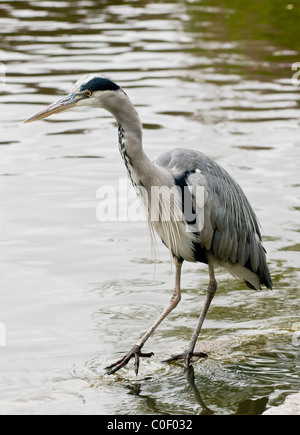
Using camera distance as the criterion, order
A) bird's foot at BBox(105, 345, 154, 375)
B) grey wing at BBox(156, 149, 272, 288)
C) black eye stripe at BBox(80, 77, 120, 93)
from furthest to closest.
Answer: grey wing at BBox(156, 149, 272, 288), bird's foot at BBox(105, 345, 154, 375), black eye stripe at BBox(80, 77, 120, 93)

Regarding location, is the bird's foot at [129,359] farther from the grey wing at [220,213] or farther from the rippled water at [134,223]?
the grey wing at [220,213]

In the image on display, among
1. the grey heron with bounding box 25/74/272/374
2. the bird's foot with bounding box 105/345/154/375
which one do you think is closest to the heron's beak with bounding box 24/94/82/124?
the grey heron with bounding box 25/74/272/374

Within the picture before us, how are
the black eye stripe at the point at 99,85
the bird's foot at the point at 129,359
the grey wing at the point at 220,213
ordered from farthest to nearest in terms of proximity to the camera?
the grey wing at the point at 220,213 → the bird's foot at the point at 129,359 → the black eye stripe at the point at 99,85

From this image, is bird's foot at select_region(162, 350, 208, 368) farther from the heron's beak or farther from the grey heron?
the heron's beak

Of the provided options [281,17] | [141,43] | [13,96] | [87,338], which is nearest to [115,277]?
[87,338]

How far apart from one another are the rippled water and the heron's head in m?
1.79

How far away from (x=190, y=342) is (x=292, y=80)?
378 inches

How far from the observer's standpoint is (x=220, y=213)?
623cm

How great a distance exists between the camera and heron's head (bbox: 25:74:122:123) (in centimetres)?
565

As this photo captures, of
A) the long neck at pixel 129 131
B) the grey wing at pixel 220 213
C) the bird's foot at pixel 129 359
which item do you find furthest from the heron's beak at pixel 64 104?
the bird's foot at pixel 129 359

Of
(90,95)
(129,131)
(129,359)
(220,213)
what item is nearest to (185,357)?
(129,359)

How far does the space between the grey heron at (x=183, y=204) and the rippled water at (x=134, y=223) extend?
1.25 ft

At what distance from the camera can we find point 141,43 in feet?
56.2

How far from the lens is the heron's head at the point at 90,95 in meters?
5.65
